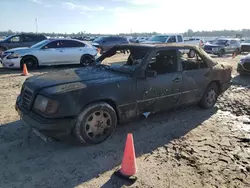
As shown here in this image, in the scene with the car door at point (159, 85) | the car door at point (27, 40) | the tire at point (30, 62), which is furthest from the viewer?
the car door at point (27, 40)

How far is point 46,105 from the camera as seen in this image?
3648 mm

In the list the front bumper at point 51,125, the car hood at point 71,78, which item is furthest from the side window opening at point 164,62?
the front bumper at point 51,125

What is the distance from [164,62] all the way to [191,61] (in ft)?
2.68

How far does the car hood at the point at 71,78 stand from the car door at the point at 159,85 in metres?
0.49

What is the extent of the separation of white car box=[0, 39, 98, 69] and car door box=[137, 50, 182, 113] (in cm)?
762

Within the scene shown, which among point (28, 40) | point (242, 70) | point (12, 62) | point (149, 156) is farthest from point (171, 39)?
point (149, 156)

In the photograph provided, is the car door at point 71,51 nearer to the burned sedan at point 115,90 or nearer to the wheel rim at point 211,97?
the burned sedan at point 115,90

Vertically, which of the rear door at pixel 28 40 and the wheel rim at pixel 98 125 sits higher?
the rear door at pixel 28 40

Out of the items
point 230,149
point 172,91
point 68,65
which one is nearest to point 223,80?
point 172,91

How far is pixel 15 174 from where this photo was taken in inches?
129

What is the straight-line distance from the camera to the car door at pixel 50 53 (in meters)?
11.8

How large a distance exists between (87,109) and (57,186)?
1.25m

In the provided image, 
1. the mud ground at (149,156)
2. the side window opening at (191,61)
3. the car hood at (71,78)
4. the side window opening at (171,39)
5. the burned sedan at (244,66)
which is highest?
the side window opening at (171,39)

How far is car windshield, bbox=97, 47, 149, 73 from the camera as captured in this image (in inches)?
186
